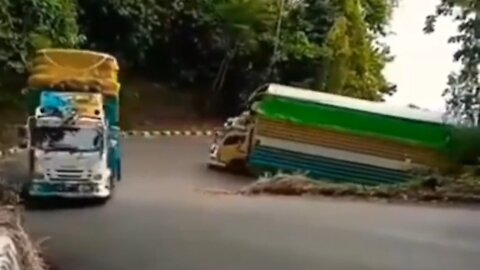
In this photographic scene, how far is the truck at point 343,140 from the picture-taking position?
12.0 m

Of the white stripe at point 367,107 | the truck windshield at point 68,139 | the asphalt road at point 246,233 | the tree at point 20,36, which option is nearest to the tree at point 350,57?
the tree at point 20,36

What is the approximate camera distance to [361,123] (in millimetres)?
12367

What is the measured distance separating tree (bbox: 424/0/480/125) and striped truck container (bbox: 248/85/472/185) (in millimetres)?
318

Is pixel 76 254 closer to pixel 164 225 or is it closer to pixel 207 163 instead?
pixel 164 225

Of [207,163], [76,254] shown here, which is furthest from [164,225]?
[207,163]

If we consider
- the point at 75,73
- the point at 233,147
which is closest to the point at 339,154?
the point at 233,147

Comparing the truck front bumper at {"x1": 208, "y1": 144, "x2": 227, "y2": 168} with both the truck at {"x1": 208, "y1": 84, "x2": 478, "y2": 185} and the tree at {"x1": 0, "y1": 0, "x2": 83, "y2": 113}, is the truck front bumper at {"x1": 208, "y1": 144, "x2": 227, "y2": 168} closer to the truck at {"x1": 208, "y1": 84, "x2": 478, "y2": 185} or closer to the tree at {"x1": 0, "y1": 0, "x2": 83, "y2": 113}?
the truck at {"x1": 208, "y1": 84, "x2": 478, "y2": 185}

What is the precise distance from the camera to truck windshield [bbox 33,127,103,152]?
1020cm

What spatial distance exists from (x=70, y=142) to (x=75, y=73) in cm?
131

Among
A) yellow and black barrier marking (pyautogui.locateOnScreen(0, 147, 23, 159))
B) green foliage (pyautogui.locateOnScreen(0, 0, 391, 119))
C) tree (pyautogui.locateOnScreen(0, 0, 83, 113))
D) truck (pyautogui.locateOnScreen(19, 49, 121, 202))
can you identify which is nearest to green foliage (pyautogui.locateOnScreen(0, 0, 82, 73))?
tree (pyautogui.locateOnScreen(0, 0, 83, 113))

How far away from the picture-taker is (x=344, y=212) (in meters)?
9.67

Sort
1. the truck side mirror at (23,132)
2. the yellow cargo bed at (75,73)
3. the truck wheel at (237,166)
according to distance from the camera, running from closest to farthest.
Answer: the yellow cargo bed at (75,73) → the truck side mirror at (23,132) → the truck wheel at (237,166)

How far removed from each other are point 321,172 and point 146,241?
15.9ft

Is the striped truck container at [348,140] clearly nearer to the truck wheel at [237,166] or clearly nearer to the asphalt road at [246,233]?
the truck wheel at [237,166]
